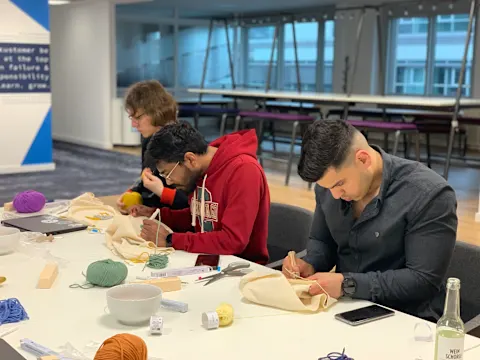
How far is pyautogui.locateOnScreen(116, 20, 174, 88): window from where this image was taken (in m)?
12.4

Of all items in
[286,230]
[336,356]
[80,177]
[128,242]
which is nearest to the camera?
[336,356]

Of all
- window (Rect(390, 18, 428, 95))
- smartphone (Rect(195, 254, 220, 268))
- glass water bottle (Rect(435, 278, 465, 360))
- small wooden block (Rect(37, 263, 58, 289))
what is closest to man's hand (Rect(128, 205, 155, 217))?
smartphone (Rect(195, 254, 220, 268))

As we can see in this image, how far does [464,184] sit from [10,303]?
6233mm

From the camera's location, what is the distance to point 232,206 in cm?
220

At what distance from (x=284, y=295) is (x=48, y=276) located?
27.1 inches

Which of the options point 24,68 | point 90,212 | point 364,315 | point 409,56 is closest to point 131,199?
point 90,212

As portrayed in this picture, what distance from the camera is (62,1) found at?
934 cm

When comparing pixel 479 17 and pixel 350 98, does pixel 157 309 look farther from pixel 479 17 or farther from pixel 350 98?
pixel 479 17

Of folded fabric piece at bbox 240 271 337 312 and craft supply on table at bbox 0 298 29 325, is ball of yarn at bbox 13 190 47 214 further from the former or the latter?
folded fabric piece at bbox 240 271 337 312

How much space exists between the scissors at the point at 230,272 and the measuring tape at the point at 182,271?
52 millimetres

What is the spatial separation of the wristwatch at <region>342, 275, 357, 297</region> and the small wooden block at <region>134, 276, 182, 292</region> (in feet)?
1.49

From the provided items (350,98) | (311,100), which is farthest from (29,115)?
(350,98)

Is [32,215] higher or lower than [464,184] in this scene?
higher

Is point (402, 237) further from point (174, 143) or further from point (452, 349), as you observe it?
point (174, 143)
